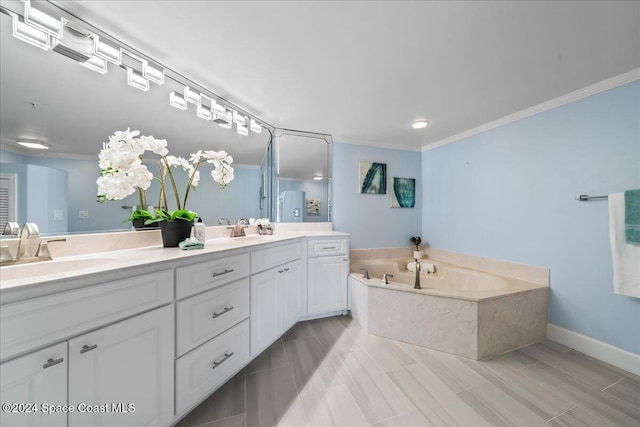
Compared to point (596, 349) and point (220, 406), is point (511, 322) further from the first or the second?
point (220, 406)

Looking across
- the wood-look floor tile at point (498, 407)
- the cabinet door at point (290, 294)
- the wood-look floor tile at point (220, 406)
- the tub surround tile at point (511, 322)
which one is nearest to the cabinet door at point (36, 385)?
the wood-look floor tile at point (220, 406)

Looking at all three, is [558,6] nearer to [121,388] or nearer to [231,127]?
[231,127]

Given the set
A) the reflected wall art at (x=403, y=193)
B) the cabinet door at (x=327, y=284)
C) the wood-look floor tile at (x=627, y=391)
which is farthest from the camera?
the reflected wall art at (x=403, y=193)

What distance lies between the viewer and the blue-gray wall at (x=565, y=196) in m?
1.65

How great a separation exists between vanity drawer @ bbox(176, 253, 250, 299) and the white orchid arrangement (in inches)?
17.2

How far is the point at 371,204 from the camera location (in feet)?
10.2

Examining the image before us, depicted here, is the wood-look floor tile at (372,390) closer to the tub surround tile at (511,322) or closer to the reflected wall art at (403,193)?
the tub surround tile at (511,322)

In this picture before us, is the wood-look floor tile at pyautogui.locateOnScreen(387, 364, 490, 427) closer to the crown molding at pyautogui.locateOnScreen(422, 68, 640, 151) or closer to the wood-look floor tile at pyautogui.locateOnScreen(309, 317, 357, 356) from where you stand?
the wood-look floor tile at pyautogui.locateOnScreen(309, 317, 357, 356)

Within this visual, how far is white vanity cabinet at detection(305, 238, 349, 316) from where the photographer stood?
2.33m

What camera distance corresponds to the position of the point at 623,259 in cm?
158

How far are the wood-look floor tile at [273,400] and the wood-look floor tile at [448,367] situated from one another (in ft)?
3.23

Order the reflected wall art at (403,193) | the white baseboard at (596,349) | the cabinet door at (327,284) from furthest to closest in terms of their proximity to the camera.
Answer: the reflected wall art at (403,193) → the cabinet door at (327,284) → the white baseboard at (596,349)

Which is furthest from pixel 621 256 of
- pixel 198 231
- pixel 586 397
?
pixel 198 231

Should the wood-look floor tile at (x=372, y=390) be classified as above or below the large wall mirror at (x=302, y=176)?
below
